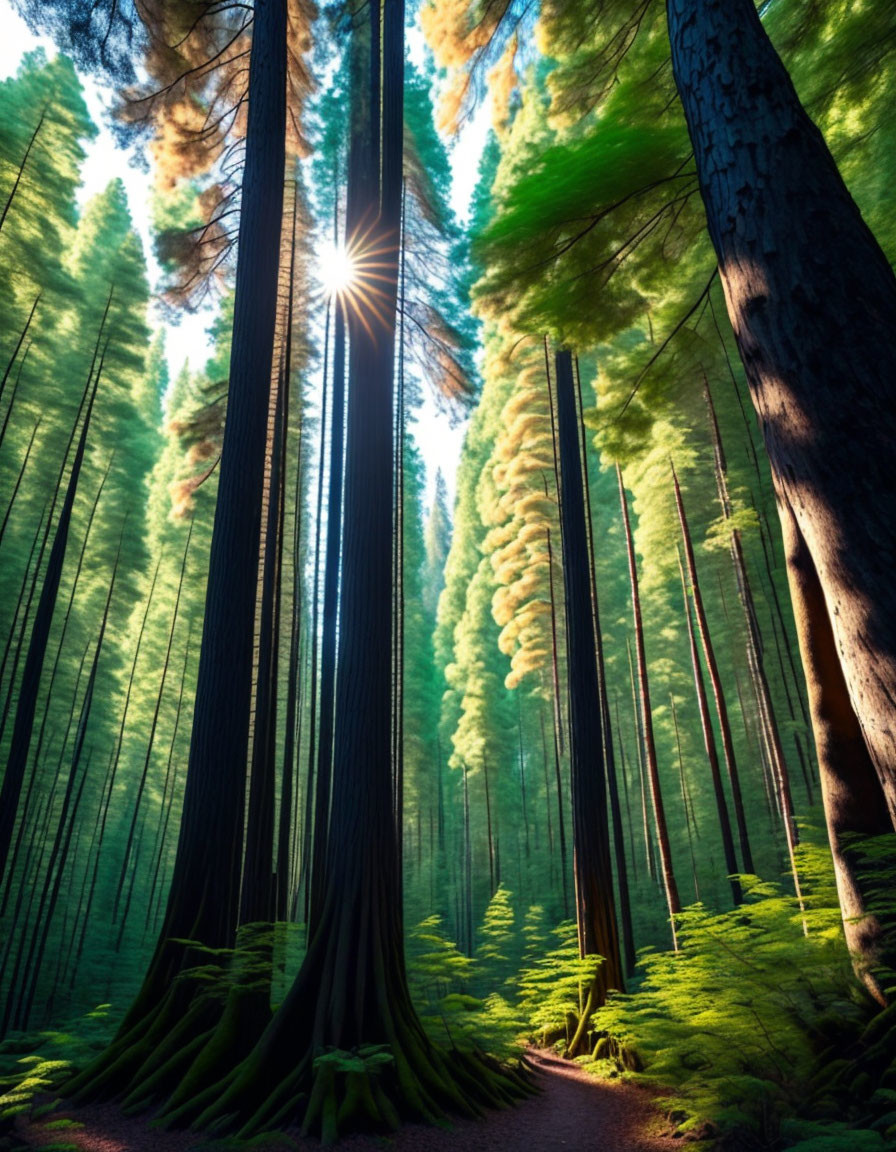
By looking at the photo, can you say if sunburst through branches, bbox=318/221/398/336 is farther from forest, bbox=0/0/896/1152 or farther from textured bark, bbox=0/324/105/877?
textured bark, bbox=0/324/105/877

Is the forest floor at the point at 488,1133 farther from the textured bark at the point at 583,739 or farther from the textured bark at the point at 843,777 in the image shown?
the textured bark at the point at 583,739

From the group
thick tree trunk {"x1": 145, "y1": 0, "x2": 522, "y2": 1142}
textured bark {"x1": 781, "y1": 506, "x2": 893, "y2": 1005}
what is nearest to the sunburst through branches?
thick tree trunk {"x1": 145, "y1": 0, "x2": 522, "y2": 1142}

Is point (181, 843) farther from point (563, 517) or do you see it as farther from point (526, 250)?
point (563, 517)

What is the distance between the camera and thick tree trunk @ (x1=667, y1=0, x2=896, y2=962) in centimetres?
147

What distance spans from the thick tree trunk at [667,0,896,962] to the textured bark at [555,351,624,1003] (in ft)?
17.0

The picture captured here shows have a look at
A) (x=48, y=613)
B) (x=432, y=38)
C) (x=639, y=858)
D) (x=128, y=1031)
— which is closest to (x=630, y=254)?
(x=432, y=38)

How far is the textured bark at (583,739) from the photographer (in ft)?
21.4

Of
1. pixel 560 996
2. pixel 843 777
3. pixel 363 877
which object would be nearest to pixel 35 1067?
pixel 363 877

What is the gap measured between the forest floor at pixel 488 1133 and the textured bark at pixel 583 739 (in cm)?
202

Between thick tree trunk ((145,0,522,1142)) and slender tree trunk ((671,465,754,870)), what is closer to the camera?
thick tree trunk ((145,0,522,1142))

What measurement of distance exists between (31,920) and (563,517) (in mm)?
19492

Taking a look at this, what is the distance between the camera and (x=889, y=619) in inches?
55.4

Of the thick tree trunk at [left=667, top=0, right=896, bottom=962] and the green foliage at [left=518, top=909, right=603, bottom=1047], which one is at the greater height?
the thick tree trunk at [left=667, top=0, right=896, bottom=962]

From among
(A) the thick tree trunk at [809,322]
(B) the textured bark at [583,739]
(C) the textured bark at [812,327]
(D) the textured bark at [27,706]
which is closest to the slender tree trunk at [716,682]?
(B) the textured bark at [583,739]
